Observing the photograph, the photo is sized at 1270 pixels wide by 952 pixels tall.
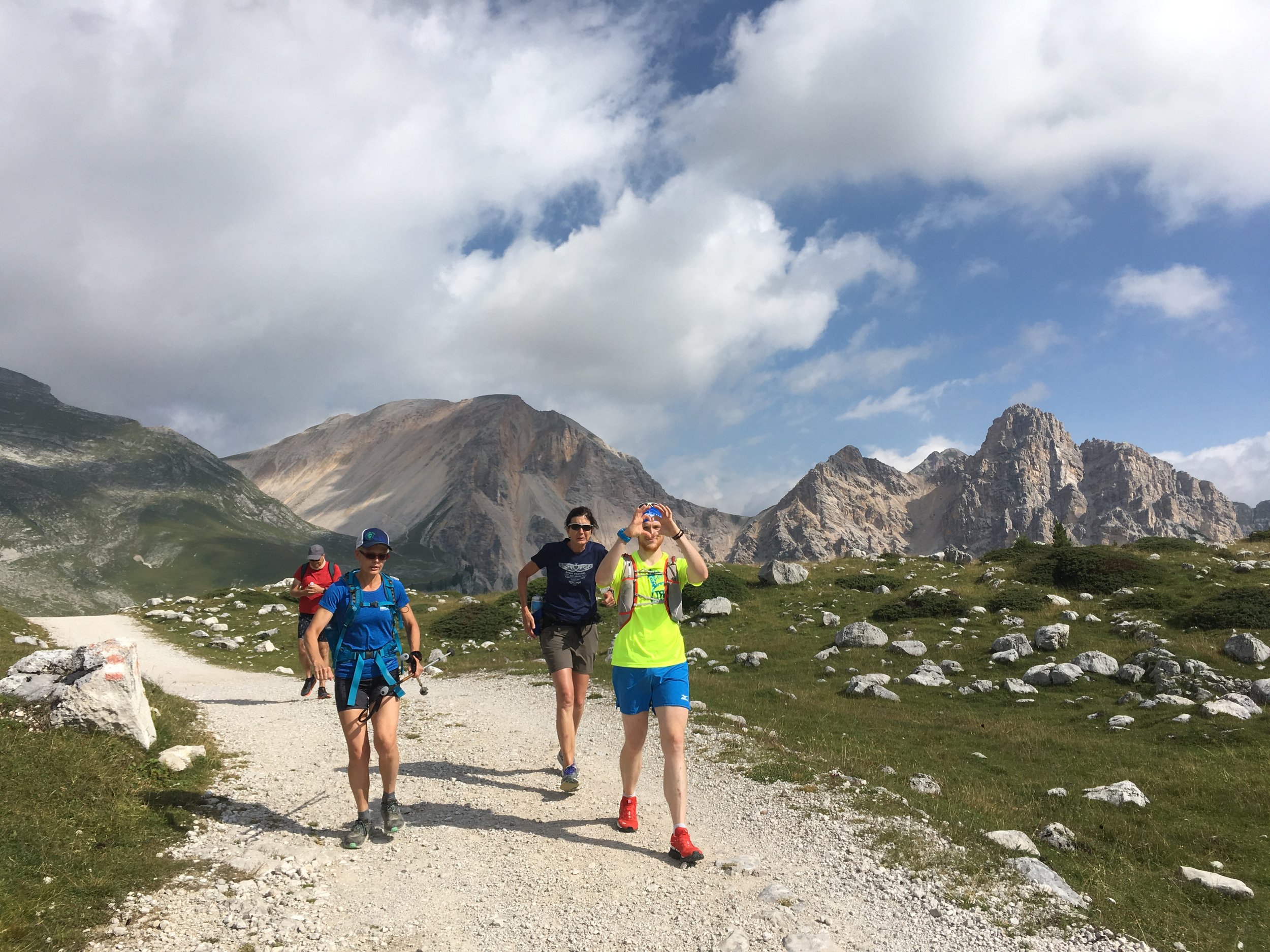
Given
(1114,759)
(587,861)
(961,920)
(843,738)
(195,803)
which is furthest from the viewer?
(843,738)

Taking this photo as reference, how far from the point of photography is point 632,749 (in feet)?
26.2

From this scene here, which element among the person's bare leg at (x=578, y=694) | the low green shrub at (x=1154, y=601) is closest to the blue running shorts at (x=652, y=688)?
the person's bare leg at (x=578, y=694)

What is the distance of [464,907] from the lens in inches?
260

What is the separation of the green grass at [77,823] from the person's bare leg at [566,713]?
4.53 meters

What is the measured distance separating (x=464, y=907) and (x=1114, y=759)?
481 inches

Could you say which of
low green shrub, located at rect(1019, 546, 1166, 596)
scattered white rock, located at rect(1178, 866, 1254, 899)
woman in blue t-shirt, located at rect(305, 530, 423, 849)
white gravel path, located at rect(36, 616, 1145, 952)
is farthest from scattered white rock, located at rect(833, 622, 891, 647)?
woman in blue t-shirt, located at rect(305, 530, 423, 849)

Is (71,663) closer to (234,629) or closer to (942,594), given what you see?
(234,629)

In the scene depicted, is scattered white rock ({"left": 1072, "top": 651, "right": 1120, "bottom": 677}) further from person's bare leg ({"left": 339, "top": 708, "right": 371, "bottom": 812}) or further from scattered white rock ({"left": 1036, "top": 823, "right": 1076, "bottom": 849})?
person's bare leg ({"left": 339, "top": 708, "right": 371, "bottom": 812})

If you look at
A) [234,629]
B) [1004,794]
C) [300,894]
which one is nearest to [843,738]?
[1004,794]

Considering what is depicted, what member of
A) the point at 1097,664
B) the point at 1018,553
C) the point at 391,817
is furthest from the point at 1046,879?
the point at 1018,553

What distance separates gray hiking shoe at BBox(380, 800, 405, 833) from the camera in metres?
8.20

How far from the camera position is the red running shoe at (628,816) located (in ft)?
27.1

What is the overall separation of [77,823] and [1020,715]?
57.1ft

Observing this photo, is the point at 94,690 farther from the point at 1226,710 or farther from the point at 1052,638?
the point at 1052,638
